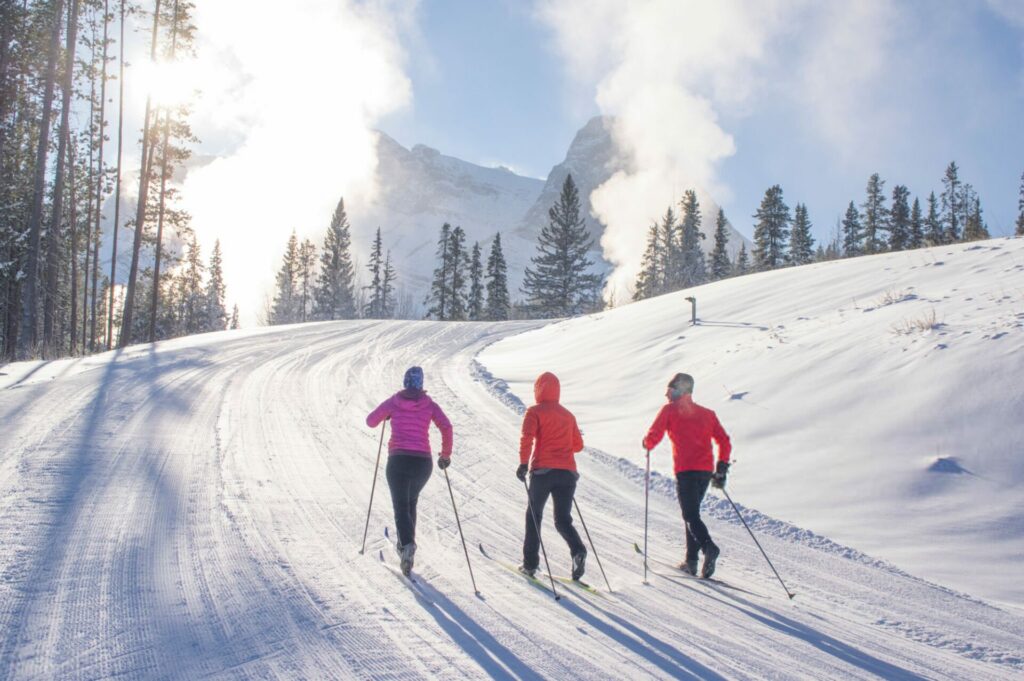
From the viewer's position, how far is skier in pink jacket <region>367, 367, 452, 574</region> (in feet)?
19.5

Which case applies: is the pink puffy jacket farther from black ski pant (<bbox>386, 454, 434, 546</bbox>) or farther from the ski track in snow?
the ski track in snow

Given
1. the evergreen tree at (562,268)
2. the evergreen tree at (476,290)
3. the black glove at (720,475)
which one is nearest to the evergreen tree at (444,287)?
the evergreen tree at (476,290)

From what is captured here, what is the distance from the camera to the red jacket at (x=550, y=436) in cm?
612

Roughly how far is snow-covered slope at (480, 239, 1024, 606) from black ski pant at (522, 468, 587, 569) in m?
3.04

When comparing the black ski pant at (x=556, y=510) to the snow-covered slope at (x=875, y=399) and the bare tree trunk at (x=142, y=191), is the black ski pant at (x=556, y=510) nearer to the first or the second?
the snow-covered slope at (x=875, y=399)

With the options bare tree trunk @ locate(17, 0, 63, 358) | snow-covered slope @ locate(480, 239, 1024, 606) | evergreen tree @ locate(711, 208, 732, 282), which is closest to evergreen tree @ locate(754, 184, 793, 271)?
evergreen tree @ locate(711, 208, 732, 282)

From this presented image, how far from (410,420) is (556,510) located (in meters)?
1.66

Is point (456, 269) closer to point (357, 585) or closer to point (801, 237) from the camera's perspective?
point (801, 237)

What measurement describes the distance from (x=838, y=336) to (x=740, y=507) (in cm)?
508

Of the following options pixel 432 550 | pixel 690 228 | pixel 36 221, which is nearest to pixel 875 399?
pixel 432 550

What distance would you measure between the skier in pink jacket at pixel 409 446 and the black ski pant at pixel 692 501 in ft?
7.71

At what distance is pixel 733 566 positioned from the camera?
20.7 feet

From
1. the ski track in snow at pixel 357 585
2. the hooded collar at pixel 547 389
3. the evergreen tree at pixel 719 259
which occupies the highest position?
the evergreen tree at pixel 719 259

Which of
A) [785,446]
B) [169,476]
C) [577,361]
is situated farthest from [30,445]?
[577,361]
